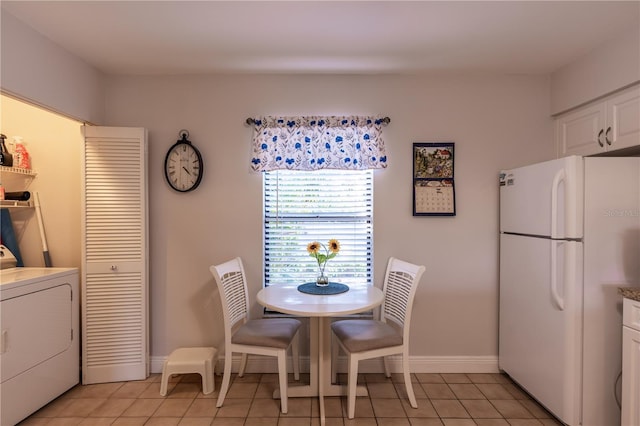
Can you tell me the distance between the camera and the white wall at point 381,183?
274 centimetres

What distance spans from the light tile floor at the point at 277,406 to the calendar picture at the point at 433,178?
4.53 feet

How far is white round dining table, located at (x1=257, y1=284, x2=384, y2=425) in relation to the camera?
2.01 meters

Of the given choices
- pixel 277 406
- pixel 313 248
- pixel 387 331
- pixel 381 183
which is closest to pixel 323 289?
pixel 313 248

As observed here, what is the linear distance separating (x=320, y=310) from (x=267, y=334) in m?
0.52

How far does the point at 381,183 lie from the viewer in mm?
2748

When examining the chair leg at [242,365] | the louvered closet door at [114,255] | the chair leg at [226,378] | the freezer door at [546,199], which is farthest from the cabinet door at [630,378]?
the louvered closet door at [114,255]

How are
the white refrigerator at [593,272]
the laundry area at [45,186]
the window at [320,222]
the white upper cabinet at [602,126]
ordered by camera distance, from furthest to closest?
1. the window at [320,222]
2. the laundry area at [45,186]
3. the white upper cabinet at [602,126]
4. the white refrigerator at [593,272]

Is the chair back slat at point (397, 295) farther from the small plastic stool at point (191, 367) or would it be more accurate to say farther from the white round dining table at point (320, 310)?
the small plastic stool at point (191, 367)

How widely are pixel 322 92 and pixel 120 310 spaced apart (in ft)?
7.83

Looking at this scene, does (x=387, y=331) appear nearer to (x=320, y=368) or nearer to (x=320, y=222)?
(x=320, y=368)

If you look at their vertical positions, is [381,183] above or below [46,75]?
below

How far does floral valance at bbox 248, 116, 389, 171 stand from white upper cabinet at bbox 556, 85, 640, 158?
57.0 inches

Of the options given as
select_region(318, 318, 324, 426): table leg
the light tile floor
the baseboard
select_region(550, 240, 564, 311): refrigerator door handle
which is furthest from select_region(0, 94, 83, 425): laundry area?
select_region(550, 240, 564, 311): refrigerator door handle

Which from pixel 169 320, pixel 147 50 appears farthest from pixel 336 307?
pixel 147 50
